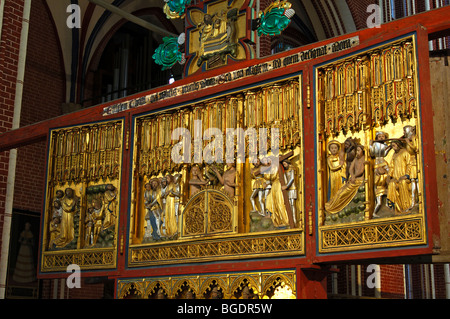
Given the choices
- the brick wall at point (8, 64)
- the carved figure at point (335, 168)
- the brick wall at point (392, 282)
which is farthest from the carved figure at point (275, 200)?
the brick wall at point (392, 282)

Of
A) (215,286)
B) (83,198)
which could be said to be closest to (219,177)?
(215,286)

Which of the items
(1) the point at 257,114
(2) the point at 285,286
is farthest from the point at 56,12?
(2) the point at 285,286

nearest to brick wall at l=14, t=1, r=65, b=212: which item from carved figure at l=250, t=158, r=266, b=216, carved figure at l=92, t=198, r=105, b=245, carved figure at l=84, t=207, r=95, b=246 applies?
carved figure at l=84, t=207, r=95, b=246

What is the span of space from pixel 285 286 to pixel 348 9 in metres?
10.6

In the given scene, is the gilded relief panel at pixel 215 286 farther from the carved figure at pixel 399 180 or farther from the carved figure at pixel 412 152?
the carved figure at pixel 412 152

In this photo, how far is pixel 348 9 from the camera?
16188 millimetres

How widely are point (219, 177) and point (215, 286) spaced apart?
1341 millimetres

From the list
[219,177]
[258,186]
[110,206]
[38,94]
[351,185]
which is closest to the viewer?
[351,185]

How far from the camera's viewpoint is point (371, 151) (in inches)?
261

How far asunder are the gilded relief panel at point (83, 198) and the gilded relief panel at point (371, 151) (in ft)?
11.0

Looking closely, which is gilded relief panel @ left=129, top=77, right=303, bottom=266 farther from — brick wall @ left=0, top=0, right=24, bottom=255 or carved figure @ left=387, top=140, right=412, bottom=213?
brick wall @ left=0, top=0, right=24, bottom=255

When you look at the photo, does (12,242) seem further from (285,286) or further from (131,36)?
(285,286)

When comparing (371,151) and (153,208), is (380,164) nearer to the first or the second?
(371,151)

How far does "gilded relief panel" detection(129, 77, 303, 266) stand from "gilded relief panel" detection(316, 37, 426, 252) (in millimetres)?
398
